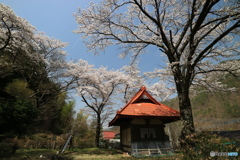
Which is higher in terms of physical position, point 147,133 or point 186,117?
point 186,117

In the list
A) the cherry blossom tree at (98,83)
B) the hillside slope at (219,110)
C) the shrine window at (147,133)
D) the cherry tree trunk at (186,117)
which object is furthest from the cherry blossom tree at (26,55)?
the hillside slope at (219,110)

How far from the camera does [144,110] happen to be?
10.3 meters

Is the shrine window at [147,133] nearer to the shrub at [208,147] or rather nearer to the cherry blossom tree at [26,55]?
the shrub at [208,147]

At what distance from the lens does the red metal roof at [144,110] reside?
31.3 feet

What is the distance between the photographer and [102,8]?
8016mm

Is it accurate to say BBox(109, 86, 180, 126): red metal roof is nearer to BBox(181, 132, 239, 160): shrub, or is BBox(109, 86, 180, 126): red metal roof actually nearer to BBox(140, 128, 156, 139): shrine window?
BBox(140, 128, 156, 139): shrine window

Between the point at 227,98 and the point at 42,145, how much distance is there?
1830 inches

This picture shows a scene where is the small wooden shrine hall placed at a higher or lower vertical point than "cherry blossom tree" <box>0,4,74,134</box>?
lower

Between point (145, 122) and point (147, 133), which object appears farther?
point (145, 122)

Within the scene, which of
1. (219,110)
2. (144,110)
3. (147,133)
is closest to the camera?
(144,110)

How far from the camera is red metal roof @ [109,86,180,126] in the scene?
9555mm

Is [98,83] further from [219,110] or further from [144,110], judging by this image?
[219,110]

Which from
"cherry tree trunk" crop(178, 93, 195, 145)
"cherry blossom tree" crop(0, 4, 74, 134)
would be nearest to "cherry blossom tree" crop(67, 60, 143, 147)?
"cherry blossom tree" crop(0, 4, 74, 134)

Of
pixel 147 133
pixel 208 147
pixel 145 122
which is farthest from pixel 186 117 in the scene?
pixel 147 133
